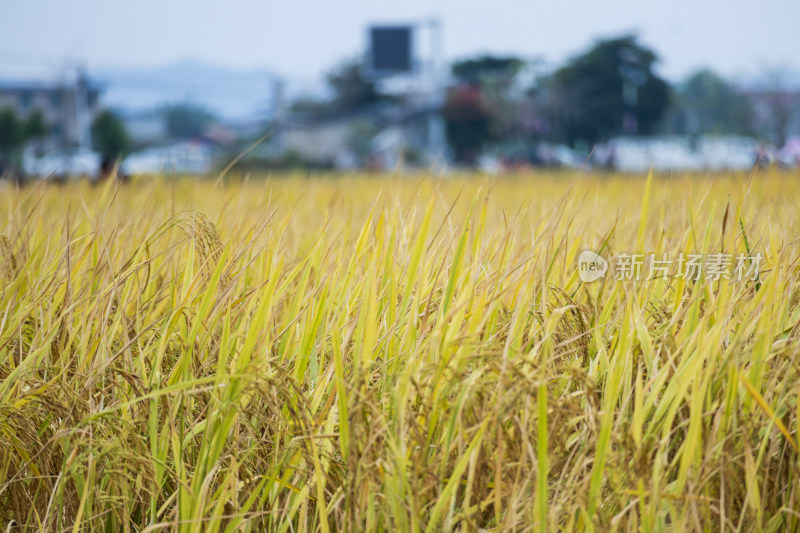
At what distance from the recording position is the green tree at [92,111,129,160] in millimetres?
22344

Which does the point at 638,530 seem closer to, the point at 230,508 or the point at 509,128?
the point at 230,508

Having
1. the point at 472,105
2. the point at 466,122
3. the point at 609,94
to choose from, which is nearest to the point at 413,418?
the point at 609,94

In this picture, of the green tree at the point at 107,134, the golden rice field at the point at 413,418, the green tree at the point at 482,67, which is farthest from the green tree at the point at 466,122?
the golden rice field at the point at 413,418

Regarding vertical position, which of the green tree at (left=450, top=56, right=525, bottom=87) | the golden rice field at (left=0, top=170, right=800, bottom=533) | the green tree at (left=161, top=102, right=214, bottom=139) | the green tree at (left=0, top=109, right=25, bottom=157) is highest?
the green tree at (left=450, top=56, right=525, bottom=87)

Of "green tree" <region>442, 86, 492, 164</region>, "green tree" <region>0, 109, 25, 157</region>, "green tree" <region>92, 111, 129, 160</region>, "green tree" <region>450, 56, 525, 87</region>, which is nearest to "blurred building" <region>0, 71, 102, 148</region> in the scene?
"green tree" <region>92, 111, 129, 160</region>

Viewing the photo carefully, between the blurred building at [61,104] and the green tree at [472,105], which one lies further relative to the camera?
the green tree at [472,105]

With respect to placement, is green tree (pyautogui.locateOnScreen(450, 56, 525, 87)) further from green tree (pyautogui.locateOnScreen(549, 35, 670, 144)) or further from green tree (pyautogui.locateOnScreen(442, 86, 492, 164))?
green tree (pyautogui.locateOnScreen(549, 35, 670, 144))

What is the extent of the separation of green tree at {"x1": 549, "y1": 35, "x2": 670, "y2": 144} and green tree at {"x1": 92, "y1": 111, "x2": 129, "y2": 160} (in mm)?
13235

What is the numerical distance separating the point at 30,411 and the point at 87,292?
0.21 metres

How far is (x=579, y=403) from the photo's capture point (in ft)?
2.92

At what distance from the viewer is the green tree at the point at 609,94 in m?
14.5

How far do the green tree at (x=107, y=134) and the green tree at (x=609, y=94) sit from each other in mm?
13235

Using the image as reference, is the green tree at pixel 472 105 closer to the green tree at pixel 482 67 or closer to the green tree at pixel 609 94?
the green tree at pixel 482 67

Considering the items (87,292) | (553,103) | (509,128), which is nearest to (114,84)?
(509,128)
